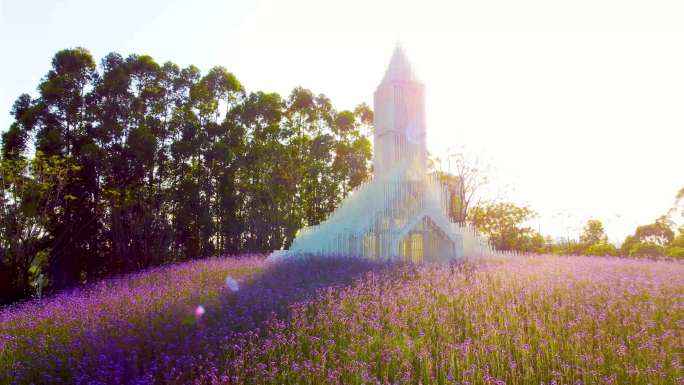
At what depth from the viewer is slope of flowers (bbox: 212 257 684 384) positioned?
435 cm

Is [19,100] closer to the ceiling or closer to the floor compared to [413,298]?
closer to the ceiling

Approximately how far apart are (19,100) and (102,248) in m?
7.66

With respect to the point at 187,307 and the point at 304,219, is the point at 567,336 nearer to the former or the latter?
the point at 187,307

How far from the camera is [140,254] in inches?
851

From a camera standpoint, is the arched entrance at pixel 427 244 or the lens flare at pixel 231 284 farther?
the arched entrance at pixel 427 244

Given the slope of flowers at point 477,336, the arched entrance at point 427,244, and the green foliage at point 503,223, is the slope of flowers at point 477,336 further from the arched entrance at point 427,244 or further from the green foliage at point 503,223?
the green foliage at point 503,223

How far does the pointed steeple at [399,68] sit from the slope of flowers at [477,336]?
33.1 feet

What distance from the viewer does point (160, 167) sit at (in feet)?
77.0

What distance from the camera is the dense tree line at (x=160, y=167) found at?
21344mm

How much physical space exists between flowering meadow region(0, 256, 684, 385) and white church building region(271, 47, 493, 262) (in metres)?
5.21

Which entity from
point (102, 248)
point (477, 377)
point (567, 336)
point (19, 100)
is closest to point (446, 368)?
point (477, 377)

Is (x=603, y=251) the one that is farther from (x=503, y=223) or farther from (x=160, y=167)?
(x=160, y=167)

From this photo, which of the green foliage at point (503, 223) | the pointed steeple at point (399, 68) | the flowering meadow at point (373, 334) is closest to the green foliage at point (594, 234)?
the green foliage at point (503, 223)

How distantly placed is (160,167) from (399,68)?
13.2 metres
